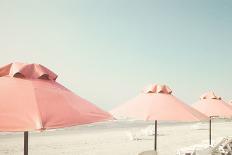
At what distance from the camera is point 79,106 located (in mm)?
4113

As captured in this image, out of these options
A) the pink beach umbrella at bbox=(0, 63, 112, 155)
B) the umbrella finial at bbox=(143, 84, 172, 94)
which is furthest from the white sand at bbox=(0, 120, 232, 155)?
the pink beach umbrella at bbox=(0, 63, 112, 155)

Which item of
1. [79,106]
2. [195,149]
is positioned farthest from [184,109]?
[79,106]

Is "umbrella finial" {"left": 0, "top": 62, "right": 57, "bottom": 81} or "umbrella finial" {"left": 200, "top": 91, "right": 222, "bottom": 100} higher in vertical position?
"umbrella finial" {"left": 200, "top": 91, "right": 222, "bottom": 100}

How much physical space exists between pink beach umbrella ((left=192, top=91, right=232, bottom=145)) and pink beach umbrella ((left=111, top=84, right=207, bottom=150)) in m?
3.86

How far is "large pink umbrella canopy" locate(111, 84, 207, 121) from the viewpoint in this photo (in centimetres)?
714

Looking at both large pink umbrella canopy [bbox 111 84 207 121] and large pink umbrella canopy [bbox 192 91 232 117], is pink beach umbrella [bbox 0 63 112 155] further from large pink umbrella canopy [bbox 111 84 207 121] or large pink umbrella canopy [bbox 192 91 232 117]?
large pink umbrella canopy [bbox 192 91 232 117]

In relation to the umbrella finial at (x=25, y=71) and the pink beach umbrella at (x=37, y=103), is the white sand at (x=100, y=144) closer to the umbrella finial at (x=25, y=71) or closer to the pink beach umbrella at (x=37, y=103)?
the pink beach umbrella at (x=37, y=103)

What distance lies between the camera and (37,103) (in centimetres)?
354

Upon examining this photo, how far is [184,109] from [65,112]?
170 inches

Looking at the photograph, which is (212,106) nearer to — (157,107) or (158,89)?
(158,89)

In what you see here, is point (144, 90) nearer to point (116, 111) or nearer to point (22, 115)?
point (116, 111)

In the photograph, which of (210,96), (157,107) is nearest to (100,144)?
(210,96)

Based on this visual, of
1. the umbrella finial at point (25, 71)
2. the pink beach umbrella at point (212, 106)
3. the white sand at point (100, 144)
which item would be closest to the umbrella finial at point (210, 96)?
the pink beach umbrella at point (212, 106)

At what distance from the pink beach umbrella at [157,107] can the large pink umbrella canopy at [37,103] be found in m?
2.98
